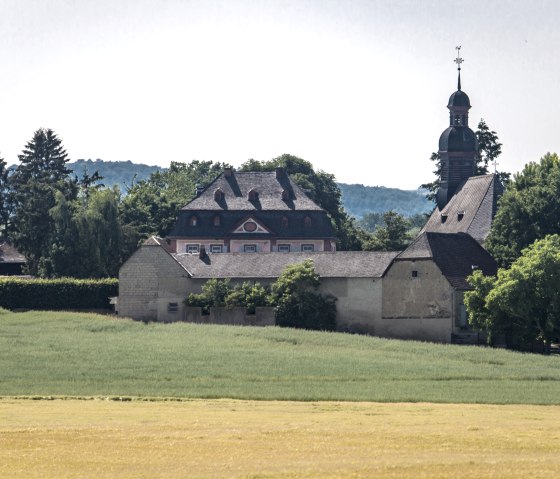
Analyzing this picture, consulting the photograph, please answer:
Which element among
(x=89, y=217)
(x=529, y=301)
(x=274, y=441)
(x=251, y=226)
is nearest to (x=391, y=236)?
(x=251, y=226)

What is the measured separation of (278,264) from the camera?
99938 mm

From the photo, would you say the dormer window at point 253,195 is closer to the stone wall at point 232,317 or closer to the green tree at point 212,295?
the green tree at point 212,295

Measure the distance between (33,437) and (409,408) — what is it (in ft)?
53.3

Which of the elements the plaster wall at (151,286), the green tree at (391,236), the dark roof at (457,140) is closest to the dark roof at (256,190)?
the green tree at (391,236)

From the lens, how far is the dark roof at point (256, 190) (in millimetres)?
129875

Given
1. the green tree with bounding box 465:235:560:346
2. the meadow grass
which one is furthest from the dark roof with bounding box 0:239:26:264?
the green tree with bounding box 465:235:560:346

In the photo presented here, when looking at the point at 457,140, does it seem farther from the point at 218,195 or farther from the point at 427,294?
the point at 427,294

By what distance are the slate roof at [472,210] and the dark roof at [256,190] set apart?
42.5ft

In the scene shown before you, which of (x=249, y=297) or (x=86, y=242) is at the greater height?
(x=86, y=242)

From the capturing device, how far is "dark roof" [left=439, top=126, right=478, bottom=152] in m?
130

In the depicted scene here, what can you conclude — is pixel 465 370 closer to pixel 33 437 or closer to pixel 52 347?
pixel 52 347

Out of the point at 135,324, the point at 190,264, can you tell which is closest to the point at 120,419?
the point at 135,324

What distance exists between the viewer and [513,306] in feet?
265

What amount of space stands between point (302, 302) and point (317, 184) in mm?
65250
